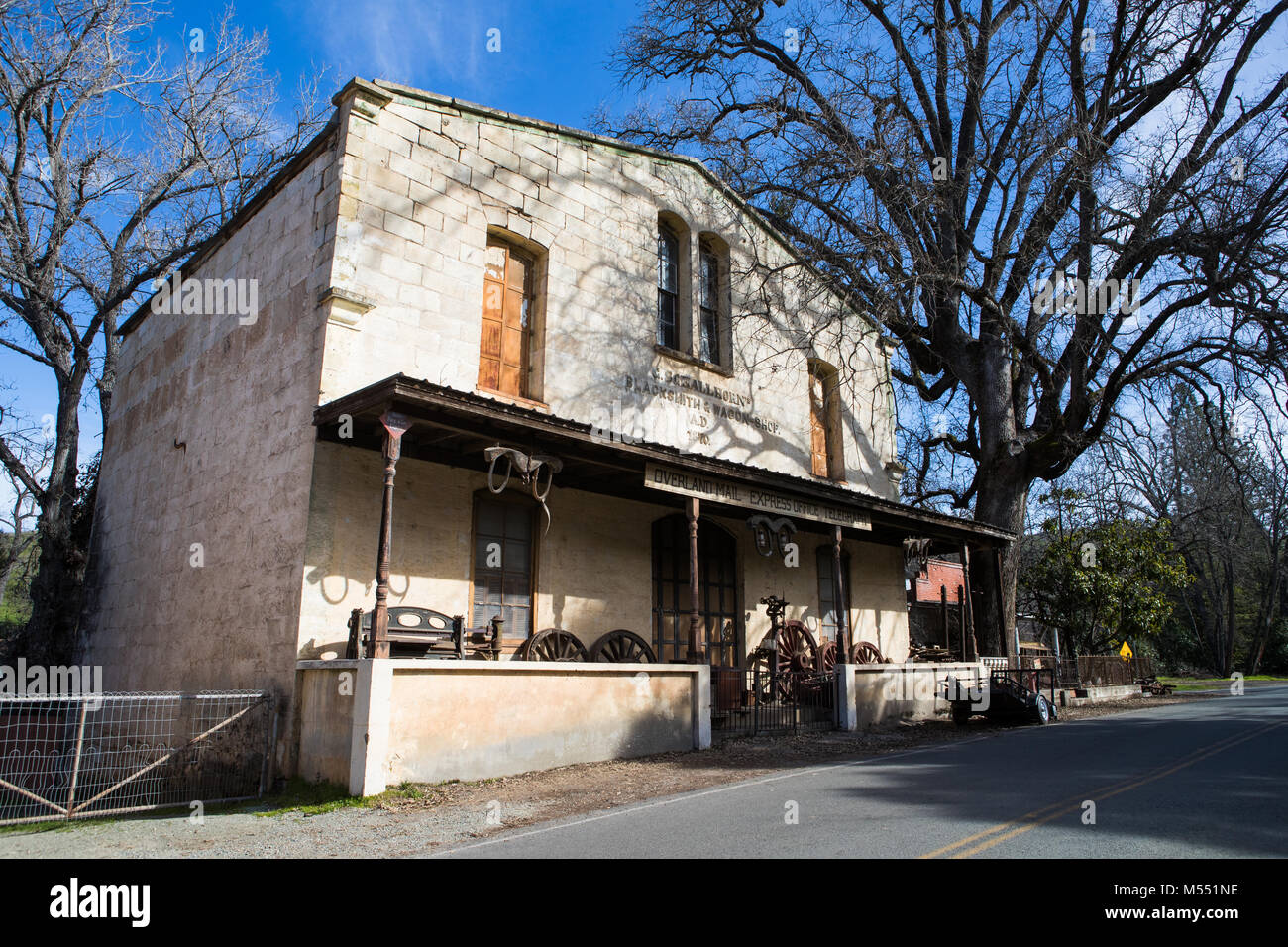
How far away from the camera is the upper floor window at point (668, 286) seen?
15.8 meters

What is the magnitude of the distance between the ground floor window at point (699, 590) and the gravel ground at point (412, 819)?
3837mm

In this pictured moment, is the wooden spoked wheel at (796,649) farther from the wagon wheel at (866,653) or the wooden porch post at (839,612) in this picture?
the wooden porch post at (839,612)

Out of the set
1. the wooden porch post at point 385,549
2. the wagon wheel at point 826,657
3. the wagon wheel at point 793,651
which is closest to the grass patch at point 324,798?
the wooden porch post at point 385,549

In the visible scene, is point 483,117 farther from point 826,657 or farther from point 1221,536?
point 1221,536

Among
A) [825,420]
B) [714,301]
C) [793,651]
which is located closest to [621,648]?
[793,651]

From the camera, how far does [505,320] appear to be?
12.8 meters

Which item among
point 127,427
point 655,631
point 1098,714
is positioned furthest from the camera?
point 1098,714

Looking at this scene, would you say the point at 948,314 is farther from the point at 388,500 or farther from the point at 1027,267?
the point at 388,500

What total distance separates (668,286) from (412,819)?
37.4 feet

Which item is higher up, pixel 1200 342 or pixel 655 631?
pixel 1200 342

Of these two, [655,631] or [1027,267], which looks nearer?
[655,631]
